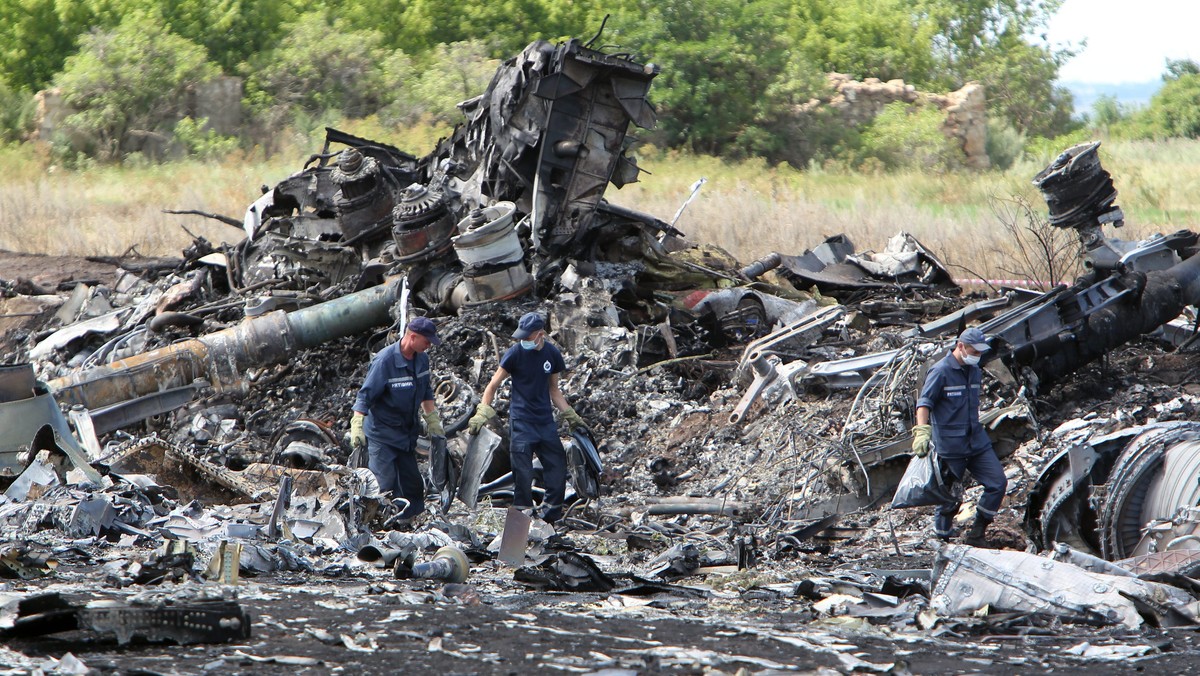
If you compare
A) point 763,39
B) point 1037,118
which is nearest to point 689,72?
point 763,39

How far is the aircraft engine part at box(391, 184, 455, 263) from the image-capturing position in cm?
1158

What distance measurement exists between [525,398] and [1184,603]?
4.27m

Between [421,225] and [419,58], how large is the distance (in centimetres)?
2419

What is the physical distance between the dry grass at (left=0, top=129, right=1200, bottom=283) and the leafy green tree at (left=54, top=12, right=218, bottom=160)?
154 cm

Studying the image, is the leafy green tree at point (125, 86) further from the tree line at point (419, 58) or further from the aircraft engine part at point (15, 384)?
the aircraft engine part at point (15, 384)

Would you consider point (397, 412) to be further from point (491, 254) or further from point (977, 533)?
point (977, 533)

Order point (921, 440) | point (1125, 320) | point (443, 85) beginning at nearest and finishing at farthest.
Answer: point (921, 440)
point (1125, 320)
point (443, 85)

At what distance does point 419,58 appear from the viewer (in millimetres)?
34625

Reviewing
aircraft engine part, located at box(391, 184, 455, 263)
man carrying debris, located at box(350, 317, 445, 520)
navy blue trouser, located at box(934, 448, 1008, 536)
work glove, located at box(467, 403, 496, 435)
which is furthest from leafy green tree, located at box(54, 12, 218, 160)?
navy blue trouser, located at box(934, 448, 1008, 536)

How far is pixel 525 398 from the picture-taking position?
8430 millimetres

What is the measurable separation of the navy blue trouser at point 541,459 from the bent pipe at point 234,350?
372cm

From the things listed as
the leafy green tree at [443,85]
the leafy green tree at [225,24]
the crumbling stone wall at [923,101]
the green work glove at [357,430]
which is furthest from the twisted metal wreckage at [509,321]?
the leafy green tree at [225,24]

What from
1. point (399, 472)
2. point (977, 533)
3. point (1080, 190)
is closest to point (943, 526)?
point (977, 533)

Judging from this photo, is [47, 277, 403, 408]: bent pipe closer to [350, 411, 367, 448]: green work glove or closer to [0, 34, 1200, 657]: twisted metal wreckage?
[0, 34, 1200, 657]: twisted metal wreckage
